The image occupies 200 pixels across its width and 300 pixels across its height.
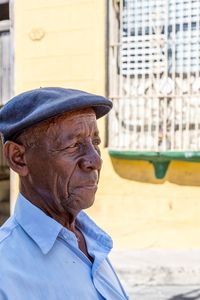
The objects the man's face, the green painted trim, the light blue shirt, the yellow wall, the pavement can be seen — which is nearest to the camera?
the light blue shirt

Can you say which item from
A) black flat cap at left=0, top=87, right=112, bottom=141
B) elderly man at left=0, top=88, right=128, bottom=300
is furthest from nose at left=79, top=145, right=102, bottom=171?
black flat cap at left=0, top=87, right=112, bottom=141

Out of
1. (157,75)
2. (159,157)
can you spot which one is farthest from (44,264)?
(157,75)

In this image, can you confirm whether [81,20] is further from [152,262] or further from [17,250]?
[17,250]

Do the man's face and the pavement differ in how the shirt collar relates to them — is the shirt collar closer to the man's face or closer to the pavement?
the man's face

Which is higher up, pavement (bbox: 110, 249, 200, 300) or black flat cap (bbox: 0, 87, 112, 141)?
black flat cap (bbox: 0, 87, 112, 141)

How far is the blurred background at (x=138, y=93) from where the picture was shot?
6102mm

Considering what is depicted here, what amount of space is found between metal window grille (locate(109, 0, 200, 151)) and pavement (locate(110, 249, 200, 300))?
118 centimetres

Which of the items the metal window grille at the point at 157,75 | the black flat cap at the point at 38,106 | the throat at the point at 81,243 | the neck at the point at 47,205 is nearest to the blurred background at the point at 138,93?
the metal window grille at the point at 157,75

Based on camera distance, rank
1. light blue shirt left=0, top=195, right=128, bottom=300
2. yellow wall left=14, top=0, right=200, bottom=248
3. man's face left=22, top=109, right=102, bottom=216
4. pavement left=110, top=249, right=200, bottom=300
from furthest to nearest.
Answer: yellow wall left=14, top=0, right=200, bottom=248 < pavement left=110, top=249, right=200, bottom=300 < man's face left=22, top=109, right=102, bottom=216 < light blue shirt left=0, top=195, right=128, bottom=300

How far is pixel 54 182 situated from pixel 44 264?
0.62 ft

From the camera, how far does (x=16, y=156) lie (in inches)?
51.5

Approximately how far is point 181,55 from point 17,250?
5.21 meters

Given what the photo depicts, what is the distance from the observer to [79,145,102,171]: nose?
1278mm

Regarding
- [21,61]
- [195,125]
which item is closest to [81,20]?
[21,61]
